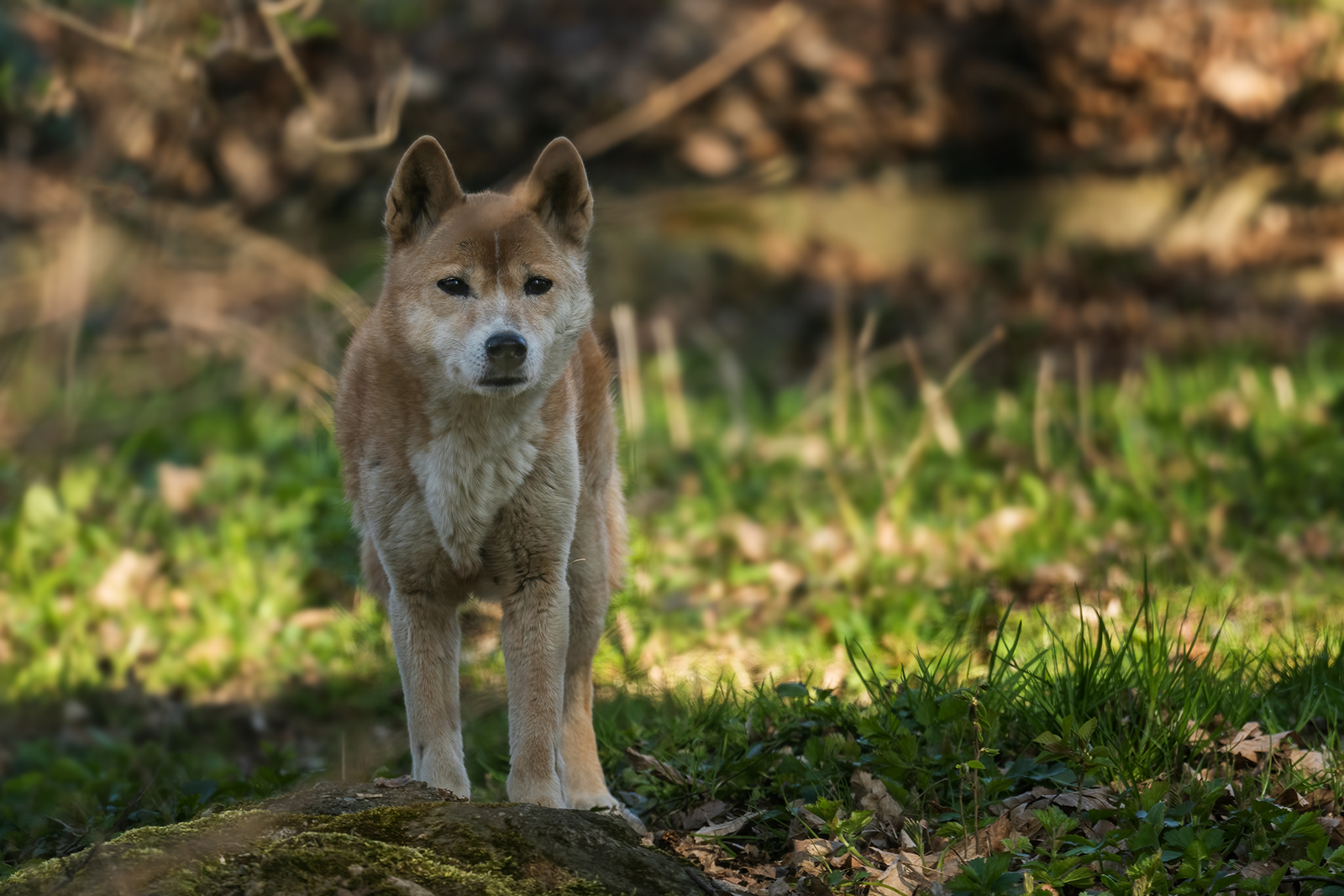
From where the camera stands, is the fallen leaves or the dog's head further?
the fallen leaves

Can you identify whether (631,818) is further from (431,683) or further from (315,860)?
(315,860)

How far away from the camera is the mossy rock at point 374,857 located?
264cm

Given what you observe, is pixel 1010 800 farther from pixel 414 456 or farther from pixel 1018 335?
pixel 1018 335

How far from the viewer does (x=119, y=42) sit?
5.39 metres

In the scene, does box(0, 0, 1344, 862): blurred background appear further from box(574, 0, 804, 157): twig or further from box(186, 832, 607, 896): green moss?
box(186, 832, 607, 896): green moss

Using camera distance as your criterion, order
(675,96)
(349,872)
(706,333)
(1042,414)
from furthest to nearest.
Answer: (706,333)
(675,96)
(1042,414)
(349,872)

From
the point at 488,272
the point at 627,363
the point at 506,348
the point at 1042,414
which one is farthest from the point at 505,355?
the point at 1042,414

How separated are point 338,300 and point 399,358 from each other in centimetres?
240

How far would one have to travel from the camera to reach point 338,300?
583 centimetres

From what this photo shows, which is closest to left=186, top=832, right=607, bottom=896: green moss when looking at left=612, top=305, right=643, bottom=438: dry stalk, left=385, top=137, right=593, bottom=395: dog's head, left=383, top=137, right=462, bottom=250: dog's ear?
left=385, top=137, right=593, bottom=395: dog's head

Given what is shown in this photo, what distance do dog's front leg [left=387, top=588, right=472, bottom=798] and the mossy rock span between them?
15.3 inches

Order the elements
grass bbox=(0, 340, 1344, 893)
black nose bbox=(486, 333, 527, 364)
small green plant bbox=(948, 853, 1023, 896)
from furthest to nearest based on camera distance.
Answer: grass bbox=(0, 340, 1344, 893) < black nose bbox=(486, 333, 527, 364) < small green plant bbox=(948, 853, 1023, 896)

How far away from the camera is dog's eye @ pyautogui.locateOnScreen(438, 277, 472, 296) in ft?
11.5

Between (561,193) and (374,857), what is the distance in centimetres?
192
